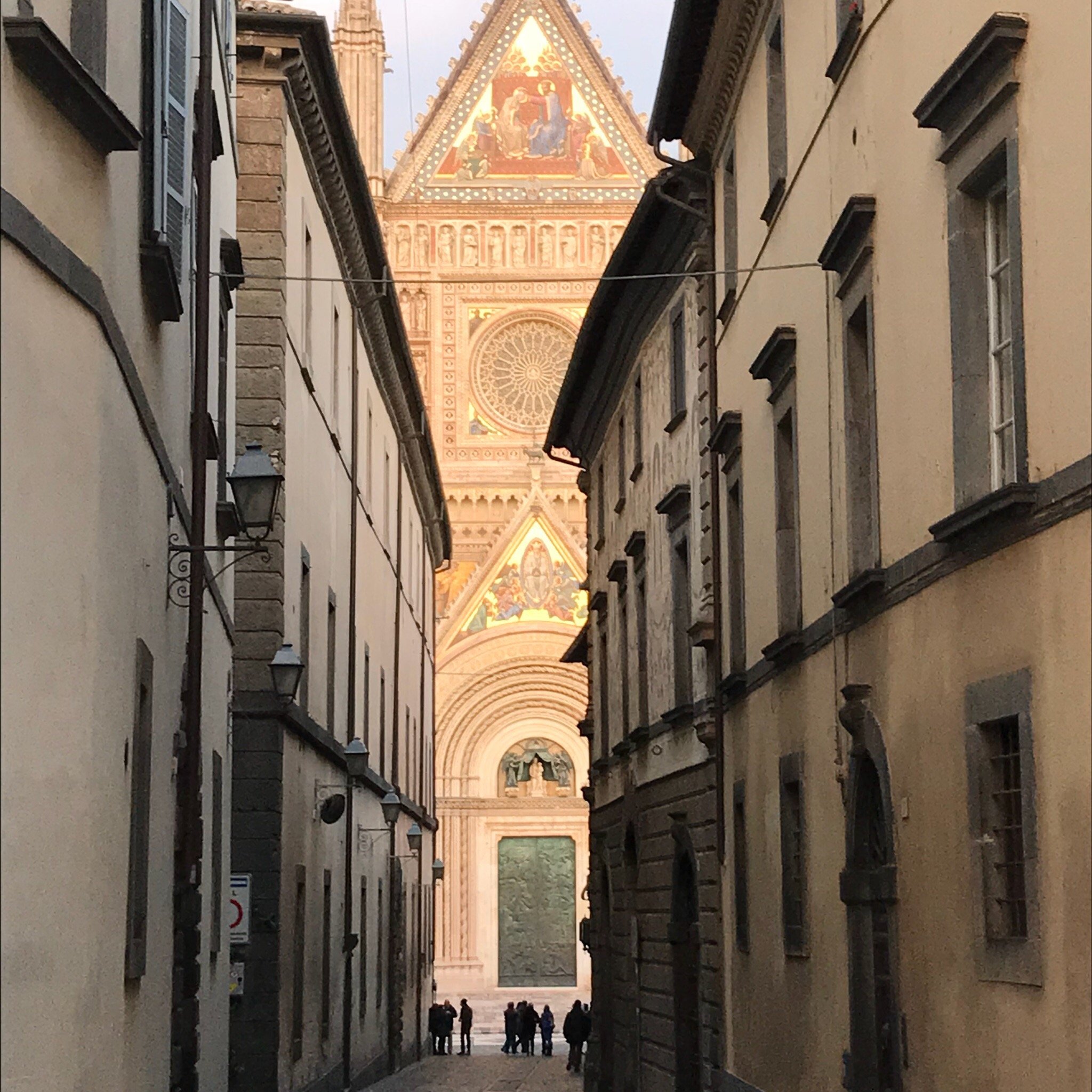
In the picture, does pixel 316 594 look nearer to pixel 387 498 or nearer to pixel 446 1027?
pixel 387 498

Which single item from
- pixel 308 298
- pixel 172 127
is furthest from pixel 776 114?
pixel 308 298

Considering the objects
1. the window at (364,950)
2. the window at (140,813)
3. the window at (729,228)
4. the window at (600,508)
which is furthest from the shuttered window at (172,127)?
the window at (364,950)

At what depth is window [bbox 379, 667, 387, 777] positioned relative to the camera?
106ft

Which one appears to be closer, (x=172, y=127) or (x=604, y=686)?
(x=172, y=127)

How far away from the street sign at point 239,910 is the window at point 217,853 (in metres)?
1.47

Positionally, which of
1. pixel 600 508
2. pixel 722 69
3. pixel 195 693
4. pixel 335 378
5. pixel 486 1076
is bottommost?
pixel 486 1076

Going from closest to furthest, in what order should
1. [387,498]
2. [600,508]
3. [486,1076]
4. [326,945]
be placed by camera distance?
[326,945], [600,508], [387,498], [486,1076]

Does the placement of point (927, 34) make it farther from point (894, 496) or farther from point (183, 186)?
point (183, 186)

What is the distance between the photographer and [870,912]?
12.1m

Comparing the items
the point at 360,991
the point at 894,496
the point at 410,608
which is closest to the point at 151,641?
the point at 894,496

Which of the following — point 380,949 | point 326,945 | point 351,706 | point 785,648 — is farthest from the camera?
point 380,949

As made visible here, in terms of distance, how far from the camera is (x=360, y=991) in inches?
1134

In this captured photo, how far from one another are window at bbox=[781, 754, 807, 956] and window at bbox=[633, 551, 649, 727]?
7.60 m

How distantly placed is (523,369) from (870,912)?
5235 cm
